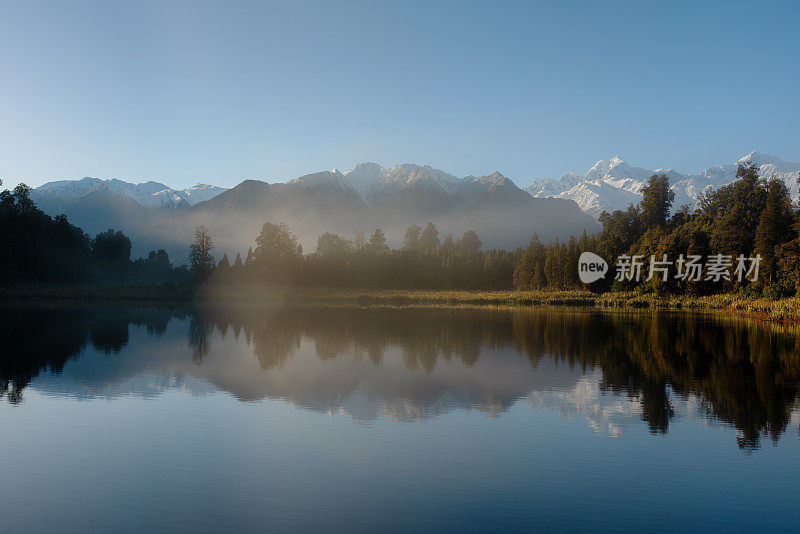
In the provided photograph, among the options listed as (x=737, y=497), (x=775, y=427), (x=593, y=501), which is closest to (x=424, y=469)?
(x=593, y=501)

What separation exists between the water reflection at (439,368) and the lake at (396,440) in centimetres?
18

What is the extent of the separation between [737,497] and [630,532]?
3.43 metres

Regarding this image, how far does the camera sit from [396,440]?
50.5 ft

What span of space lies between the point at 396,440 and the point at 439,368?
38.3 ft

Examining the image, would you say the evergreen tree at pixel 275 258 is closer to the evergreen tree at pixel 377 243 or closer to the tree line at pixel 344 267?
the tree line at pixel 344 267

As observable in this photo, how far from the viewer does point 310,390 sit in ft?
71.1

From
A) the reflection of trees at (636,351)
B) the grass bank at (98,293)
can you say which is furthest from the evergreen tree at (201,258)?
the reflection of trees at (636,351)

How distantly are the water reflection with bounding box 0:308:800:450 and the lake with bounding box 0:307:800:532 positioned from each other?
18 centimetres

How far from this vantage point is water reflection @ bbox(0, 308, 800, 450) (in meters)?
19.5

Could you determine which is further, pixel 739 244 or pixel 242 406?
pixel 739 244

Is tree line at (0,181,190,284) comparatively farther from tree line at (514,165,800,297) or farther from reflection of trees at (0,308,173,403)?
tree line at (514,165,800,297)

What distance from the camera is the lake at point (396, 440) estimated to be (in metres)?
10.8

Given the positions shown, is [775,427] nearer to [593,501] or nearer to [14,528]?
[593,501]

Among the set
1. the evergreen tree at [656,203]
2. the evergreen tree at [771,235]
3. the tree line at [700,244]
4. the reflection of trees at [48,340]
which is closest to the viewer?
the reflection of trees at [48,340]
